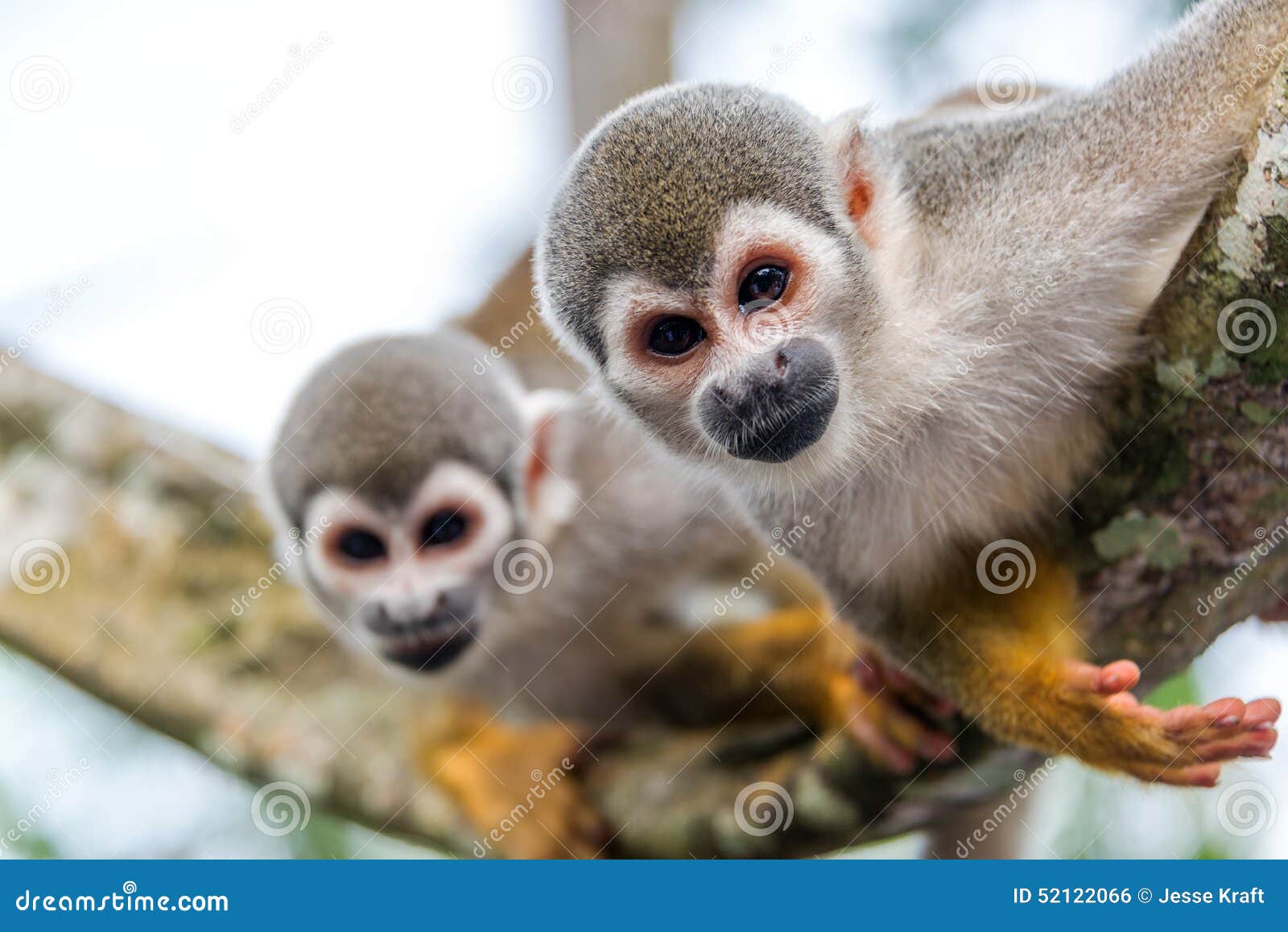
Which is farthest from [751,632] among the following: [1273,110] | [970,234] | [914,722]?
[1273,110]

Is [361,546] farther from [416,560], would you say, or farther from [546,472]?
[546,472]

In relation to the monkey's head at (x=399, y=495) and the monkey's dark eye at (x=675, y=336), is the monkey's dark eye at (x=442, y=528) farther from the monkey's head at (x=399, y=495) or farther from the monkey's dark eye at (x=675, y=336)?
the monkey's dark eye at (x=675, y=336)

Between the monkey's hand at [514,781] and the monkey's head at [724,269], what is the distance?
2.05 m

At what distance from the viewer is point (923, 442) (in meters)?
2.51

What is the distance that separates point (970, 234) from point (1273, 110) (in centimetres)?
62

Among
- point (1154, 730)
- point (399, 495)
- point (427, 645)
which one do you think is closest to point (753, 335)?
point (1154, 730)
